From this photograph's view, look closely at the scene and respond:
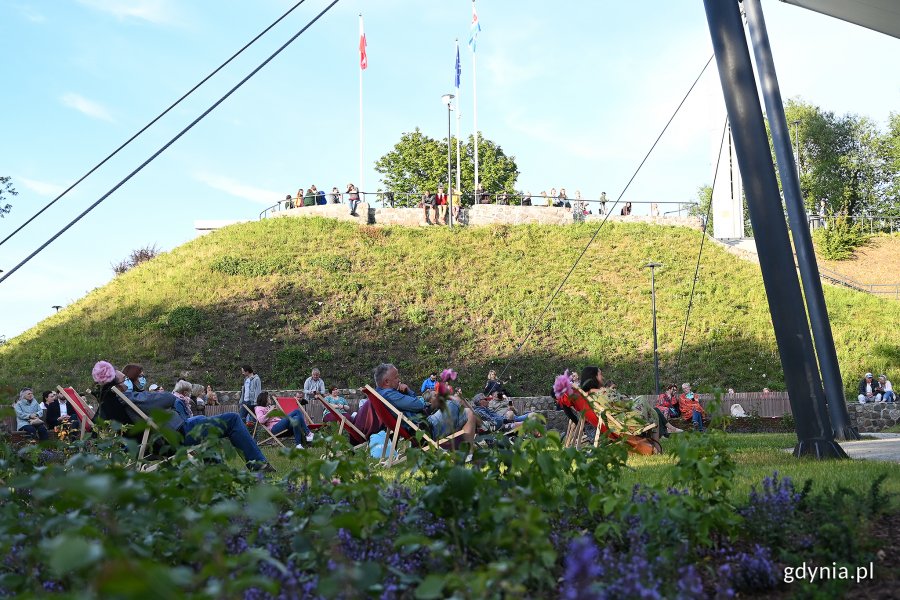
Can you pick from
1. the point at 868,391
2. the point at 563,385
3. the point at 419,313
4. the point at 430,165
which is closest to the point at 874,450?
the point at 563,385

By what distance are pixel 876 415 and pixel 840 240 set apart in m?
26.3

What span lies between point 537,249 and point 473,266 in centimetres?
315

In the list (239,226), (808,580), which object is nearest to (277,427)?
(808,580)

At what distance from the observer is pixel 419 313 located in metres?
28.6

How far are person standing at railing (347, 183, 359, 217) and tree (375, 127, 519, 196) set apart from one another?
2104 centimetres

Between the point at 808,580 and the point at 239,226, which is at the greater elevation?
the point at 239,226

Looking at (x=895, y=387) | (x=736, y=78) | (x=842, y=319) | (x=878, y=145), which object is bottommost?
(x=895, y=387)

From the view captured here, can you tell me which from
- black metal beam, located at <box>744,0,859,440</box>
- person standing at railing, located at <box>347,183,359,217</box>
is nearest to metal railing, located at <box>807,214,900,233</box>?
person standing at railing, located at <box>347,183,359,217</box>

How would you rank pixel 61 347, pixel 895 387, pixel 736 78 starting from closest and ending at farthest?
pixel 736 78 → pixel 895 387 → pixel 61 347

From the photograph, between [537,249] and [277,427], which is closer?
[277,427]

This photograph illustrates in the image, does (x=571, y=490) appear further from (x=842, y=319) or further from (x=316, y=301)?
(x=842, y=319)

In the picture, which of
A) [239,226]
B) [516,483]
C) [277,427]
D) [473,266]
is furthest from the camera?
[239,226]

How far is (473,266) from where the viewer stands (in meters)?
32.6

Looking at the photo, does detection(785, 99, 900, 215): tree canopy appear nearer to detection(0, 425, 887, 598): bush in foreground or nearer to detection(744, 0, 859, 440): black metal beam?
detection(744, 0, 859, 440): black metal beam
